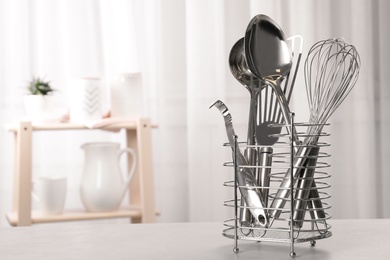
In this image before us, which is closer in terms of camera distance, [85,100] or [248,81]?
[248,81]

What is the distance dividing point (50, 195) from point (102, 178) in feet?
0.62

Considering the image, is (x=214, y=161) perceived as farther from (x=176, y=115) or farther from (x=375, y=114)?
(x=375, y=114)

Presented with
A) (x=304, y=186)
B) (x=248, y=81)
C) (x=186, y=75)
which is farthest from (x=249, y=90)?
(x=186, y=75)

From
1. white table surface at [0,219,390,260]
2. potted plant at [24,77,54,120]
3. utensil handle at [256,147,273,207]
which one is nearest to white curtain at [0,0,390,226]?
potted plant at [24,77,54,120]

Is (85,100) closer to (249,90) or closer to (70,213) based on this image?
(70,213)

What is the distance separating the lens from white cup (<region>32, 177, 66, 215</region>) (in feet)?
8.68

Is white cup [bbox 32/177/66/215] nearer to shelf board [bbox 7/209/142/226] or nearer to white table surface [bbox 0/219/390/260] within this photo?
shelf board [bbox 7/209/142/226]

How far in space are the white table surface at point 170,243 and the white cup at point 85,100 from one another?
1.63m

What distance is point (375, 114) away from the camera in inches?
132

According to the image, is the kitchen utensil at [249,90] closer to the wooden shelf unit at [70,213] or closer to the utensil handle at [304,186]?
the utensil handle at [304,186]

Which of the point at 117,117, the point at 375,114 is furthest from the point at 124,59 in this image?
the point at 375,114

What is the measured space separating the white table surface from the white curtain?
219cm

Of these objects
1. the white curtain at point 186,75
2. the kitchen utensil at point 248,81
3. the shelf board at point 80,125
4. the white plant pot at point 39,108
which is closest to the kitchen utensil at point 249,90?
the kitchen utensil at point 248,81

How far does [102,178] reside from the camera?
104 inches
